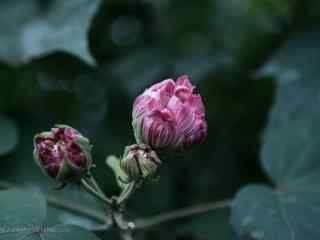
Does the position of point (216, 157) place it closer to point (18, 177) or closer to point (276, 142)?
point (276, 142)

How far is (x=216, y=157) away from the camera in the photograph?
2160 millimetres

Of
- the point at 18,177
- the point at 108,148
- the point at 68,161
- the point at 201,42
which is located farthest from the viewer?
the point at 201,42

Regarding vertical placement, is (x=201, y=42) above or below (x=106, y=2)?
below

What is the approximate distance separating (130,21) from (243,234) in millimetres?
1084

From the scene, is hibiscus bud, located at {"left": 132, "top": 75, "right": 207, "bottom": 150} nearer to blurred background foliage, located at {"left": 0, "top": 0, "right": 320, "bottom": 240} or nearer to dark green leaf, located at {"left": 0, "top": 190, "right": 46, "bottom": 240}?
dark green leaf, located at {"left": 0, "top": 190, "right": 46, "bottom": 240}

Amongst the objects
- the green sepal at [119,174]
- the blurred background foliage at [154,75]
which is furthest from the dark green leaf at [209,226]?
the green sepal at [119,174]

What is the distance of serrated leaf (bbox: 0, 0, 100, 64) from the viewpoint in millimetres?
1759

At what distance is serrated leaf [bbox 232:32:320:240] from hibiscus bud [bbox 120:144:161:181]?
0.85ft

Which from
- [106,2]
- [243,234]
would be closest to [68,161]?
[243,234]

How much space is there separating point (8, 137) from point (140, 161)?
2.01 ft

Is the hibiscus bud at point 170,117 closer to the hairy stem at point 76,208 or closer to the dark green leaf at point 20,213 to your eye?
the dark green leaf at point 20,213

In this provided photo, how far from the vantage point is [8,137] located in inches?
68.7

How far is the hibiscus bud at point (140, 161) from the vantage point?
124cm

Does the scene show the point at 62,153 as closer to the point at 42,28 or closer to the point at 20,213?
the point at 20,213
